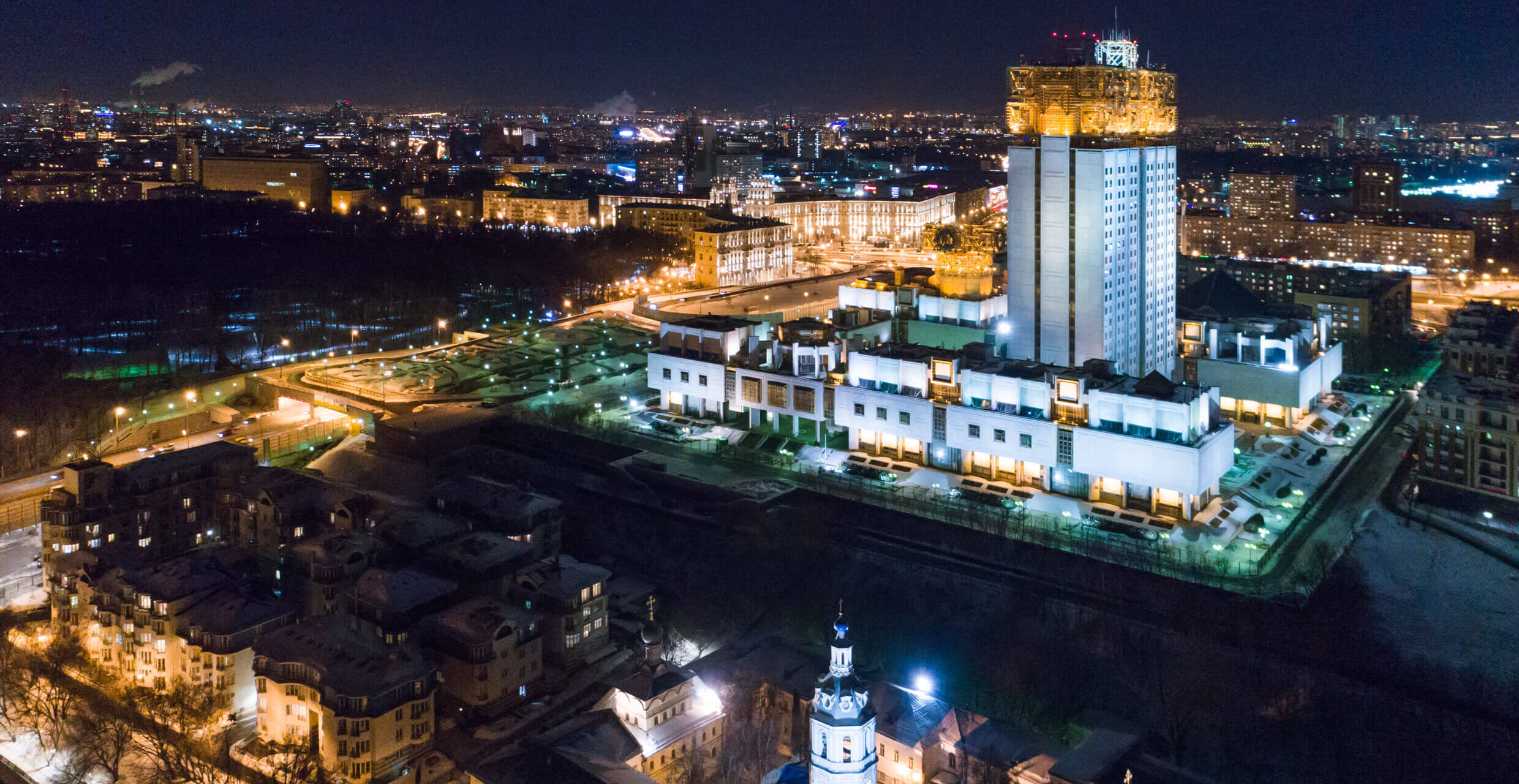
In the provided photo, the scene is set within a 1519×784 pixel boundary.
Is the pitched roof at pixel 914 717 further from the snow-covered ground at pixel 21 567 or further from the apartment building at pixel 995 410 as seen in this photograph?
the snow-covered ground at pixel 21 567

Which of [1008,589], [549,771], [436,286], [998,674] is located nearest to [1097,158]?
[1008,589]

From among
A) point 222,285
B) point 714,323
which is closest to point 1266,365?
point 714,323

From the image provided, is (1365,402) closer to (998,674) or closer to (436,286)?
(998,674)

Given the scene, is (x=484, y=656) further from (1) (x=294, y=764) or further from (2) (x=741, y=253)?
(2) (x=741, y=253)

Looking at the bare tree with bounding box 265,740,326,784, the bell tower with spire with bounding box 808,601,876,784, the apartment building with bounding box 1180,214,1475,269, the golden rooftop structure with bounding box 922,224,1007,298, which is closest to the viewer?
the bell tower with spire with bounding box 808,601,876,784

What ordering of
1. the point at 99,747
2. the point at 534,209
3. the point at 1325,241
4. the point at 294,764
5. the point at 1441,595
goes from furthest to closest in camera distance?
the point at 534,209 → the point at 1325,241 → the point at 1441,595 → the point at 99,747 → the point at 294,764

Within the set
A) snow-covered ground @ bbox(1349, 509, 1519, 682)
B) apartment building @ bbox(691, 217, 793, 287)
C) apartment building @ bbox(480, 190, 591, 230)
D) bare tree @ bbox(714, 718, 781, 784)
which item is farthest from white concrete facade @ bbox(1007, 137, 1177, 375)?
apartment building @ bbox(480, 190, 591, 230)

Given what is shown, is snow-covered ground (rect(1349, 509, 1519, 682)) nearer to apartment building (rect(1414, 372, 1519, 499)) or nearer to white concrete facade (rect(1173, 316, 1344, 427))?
apartment building (rect(1414, 372, 1519, 499))
